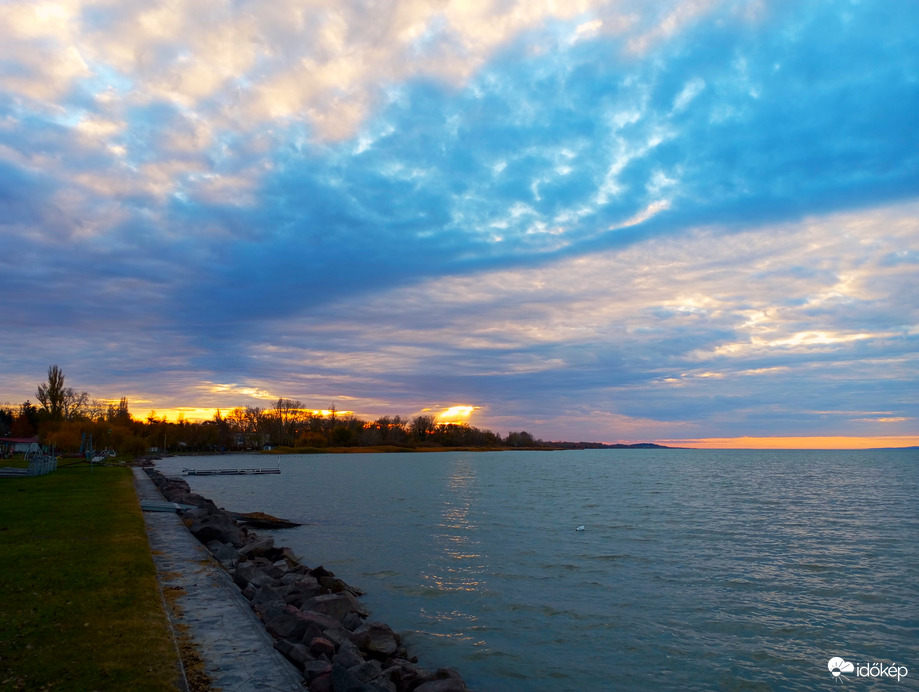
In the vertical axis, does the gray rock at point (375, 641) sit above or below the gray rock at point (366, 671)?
below

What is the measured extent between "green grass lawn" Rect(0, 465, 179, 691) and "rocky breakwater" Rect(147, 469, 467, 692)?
2410 mm

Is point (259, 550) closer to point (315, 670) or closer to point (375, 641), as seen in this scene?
point (375, 641)

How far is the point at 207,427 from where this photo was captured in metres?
177

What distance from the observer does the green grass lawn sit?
709 centimetres

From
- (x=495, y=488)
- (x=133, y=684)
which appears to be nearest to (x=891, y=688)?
(x=133, y=684)

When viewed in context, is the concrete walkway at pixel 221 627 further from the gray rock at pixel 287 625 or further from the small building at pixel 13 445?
the small building at pixel 13 445

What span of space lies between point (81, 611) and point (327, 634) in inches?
165

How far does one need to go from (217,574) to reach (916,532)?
33964 millimetres

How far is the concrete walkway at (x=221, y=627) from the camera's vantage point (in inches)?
310

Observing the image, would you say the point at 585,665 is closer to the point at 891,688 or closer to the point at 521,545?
the point at 891,688

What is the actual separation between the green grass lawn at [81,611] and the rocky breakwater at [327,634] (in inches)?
94.9

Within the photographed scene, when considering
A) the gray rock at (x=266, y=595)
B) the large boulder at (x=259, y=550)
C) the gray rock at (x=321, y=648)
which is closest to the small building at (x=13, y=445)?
the large boulder at (x=259, y=550)

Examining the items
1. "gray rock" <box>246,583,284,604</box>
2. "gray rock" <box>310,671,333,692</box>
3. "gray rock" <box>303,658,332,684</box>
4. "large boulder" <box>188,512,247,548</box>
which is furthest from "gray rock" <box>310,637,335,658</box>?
"large boulder" <box>188,512,247,548</box>

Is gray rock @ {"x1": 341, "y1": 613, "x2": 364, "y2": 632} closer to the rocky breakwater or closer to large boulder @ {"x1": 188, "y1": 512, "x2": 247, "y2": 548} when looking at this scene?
the rocky breakwater
